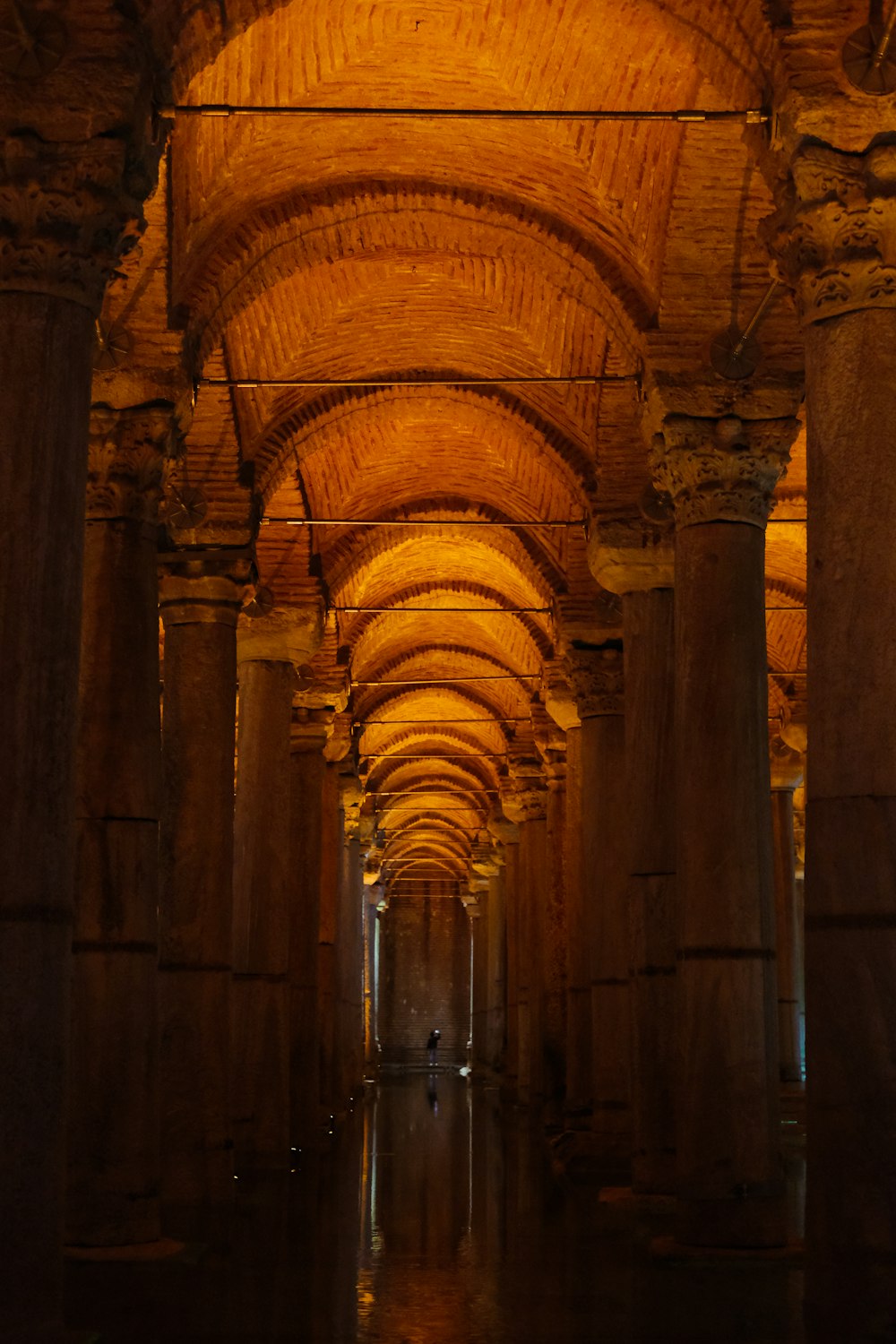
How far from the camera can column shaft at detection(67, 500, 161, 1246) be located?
845cm

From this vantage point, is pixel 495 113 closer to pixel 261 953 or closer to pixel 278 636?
pixel 278 636

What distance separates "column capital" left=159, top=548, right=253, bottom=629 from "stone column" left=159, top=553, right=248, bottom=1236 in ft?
0.90

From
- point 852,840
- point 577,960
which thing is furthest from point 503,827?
point 852,840

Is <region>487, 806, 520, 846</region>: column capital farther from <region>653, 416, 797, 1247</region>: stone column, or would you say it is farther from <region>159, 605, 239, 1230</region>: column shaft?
<region>653, 416, 797, 1247</region>: stone column

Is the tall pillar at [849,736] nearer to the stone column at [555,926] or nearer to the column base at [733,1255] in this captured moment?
the column base at [733,1255]

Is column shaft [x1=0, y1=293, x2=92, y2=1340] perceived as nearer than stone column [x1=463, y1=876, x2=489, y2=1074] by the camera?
Yes

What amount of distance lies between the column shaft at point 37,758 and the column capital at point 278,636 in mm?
8463

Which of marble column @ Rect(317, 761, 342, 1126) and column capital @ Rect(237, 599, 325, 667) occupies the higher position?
column capital @ Rect(237, 599, 325, 667)

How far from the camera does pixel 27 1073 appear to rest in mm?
5695

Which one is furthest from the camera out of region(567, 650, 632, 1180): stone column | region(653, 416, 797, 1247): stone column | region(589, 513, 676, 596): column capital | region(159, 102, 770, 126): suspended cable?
region(567, 650, 632, 1180): stone column

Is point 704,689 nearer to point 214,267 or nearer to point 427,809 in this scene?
point 214,267

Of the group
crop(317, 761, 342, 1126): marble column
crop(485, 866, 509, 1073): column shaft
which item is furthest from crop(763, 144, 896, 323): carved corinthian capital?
crop(485, 866, 509, 1073): column shaft

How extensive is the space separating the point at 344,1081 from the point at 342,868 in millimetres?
2839

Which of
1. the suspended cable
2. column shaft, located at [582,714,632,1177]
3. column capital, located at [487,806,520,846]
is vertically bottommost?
column shaft, located at [582,714,632,1177]
